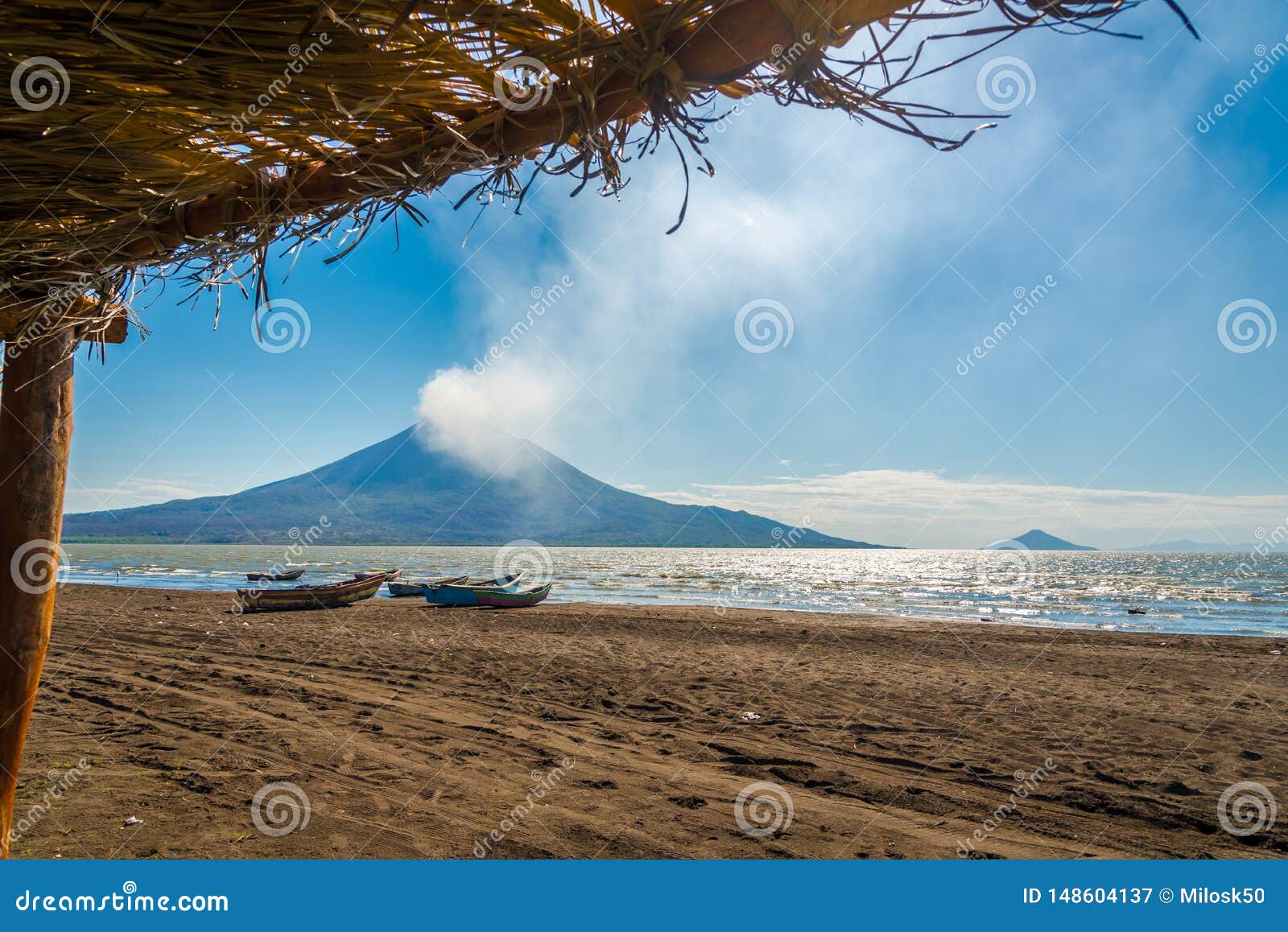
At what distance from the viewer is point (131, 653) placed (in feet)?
40.1

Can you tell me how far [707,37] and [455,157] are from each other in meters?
0.59

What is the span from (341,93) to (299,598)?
78.6 feet

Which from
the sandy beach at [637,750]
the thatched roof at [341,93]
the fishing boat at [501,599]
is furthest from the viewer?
the fishing boat at [501,599]

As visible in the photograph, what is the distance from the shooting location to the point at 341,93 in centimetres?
129

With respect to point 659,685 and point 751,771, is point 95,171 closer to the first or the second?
point 751,771

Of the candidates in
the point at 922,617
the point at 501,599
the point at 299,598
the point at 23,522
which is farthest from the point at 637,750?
the point at 922,617

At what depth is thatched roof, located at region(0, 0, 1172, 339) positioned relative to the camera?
1.05m

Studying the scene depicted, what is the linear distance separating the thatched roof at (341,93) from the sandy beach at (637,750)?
413 centimetres

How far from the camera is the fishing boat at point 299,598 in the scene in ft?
70.0

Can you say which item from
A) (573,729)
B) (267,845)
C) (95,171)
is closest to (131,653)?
(573,729)

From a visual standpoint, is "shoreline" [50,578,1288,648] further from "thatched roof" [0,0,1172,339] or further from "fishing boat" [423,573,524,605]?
"thatched roof" [0,0,1172,339]

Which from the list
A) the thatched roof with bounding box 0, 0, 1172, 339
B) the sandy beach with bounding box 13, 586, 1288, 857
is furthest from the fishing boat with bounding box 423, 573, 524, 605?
the thatched roof with bounding box 0, 0, 1172, 339

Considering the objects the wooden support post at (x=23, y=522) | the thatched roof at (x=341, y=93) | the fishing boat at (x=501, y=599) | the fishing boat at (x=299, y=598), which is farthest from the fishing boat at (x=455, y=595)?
the thatched roof at (x=341, y=93)

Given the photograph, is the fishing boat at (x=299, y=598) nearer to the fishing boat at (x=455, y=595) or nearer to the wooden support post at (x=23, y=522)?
the fishing boat at (x=455, y=595)
